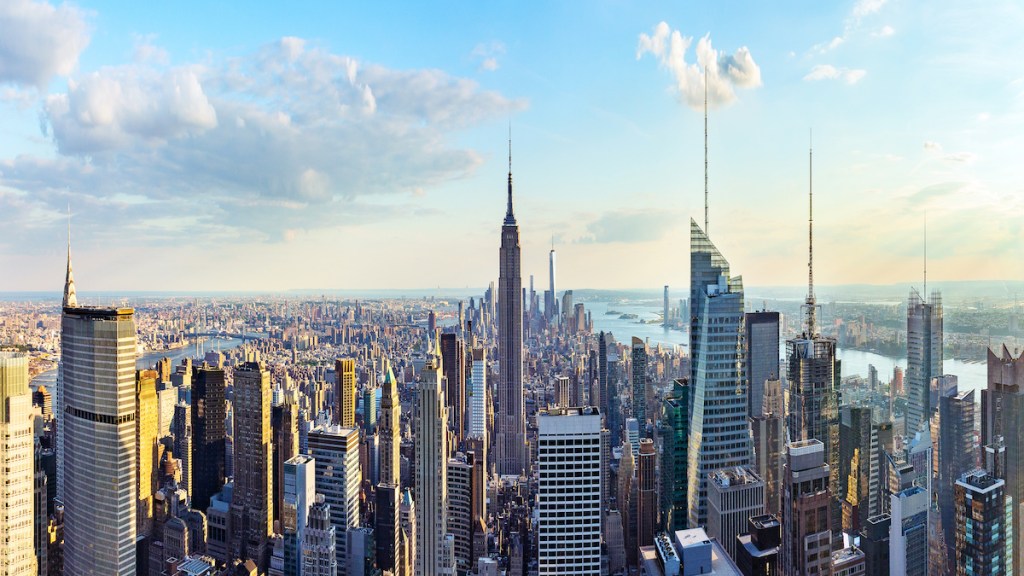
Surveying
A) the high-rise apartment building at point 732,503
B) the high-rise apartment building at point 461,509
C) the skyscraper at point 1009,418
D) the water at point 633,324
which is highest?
the water at point 633,324

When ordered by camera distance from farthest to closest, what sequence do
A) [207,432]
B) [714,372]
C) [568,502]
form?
[207,432], [714,372], [568,502]

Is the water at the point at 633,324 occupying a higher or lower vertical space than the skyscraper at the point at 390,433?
higher

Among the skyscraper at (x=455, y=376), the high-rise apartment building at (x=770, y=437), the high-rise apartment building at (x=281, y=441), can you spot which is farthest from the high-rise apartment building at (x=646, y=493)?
the high-rise apartment building at (x=281, y=441)

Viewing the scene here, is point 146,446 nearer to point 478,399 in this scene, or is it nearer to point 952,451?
point 478,399

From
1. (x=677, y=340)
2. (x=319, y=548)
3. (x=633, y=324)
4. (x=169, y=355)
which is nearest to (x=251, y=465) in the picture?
(x=169, y=355)

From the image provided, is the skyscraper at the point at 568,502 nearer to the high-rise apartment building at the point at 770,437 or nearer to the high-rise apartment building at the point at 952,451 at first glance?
the high-rise apartment building at the point at 770,437

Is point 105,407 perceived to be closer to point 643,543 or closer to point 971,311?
point 643,543

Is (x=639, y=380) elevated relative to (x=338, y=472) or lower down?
elevated

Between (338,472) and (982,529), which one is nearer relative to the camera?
(982,529)
